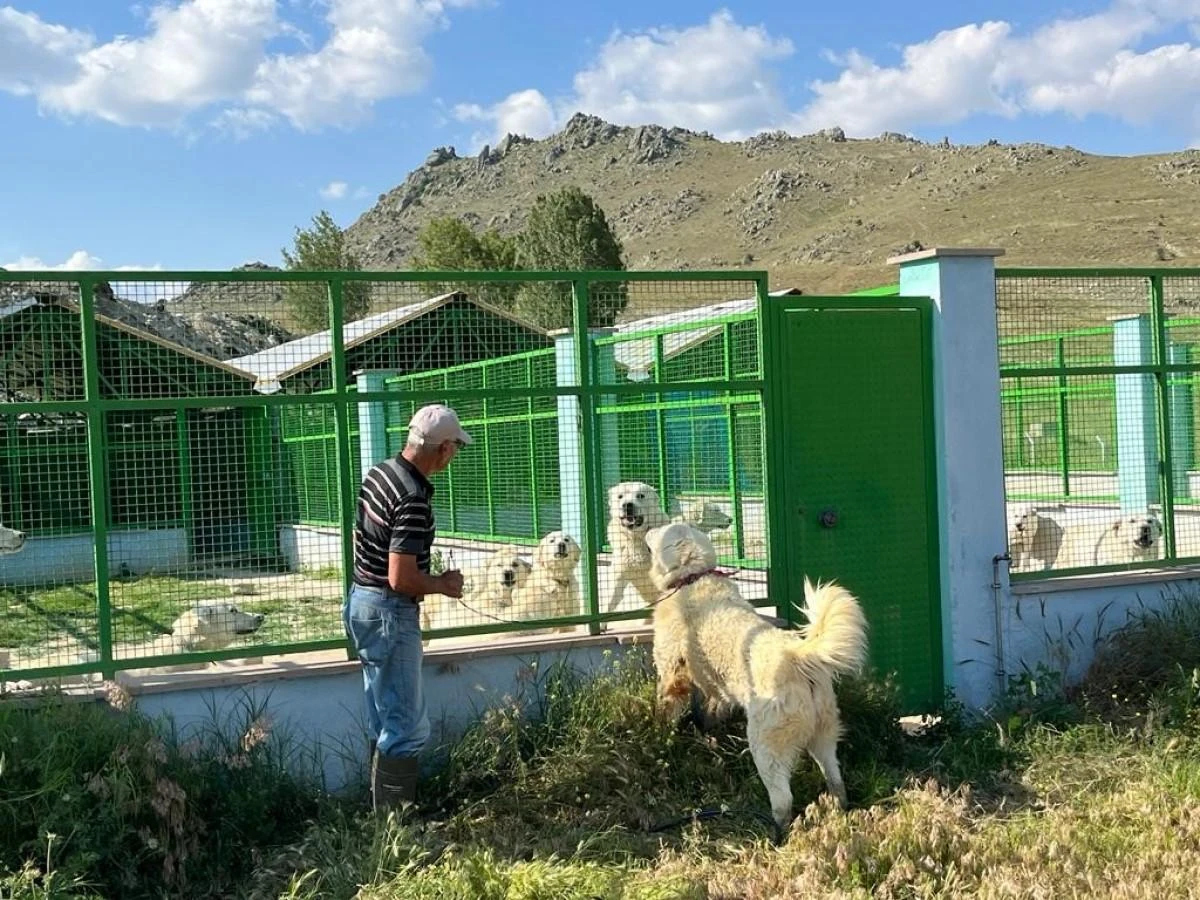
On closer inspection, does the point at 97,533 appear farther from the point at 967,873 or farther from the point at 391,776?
the point at 967,873

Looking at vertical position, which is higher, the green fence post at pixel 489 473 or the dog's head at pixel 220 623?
the green fence post at pixel 489 473

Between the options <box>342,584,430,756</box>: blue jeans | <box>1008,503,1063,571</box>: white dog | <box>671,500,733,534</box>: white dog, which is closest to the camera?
<box>342,584,430,756</box>: blue jeans

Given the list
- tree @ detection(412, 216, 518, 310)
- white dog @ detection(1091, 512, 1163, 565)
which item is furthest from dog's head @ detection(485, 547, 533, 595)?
tree @ detection(412, 216, 518, 310)

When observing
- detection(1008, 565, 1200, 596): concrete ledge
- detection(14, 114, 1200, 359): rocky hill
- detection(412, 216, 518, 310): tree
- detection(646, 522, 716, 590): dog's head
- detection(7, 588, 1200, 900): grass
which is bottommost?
detection(7, 588, 1200, 900): grass

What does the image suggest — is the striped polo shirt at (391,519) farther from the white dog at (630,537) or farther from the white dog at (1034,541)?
the white dog at (1034,541)

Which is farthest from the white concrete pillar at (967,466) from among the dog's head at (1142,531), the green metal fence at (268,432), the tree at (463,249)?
the tree at (463,249)

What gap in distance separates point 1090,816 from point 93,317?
4.88m

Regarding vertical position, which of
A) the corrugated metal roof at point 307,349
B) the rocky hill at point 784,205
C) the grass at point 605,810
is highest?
the rocky hill at point 784,205

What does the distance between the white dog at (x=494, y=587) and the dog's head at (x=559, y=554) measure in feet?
1.25

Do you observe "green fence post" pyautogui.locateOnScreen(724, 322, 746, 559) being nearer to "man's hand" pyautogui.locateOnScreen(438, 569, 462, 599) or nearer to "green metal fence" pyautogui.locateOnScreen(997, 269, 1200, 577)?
"green metal fence" pyautogui.locateOnScreen(997, 269, 1200, 577)

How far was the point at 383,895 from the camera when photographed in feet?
14.6

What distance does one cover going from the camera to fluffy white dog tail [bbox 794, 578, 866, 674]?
17.2 feet

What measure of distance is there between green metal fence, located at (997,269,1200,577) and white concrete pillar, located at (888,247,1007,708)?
1.05ft

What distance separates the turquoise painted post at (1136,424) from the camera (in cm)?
840
